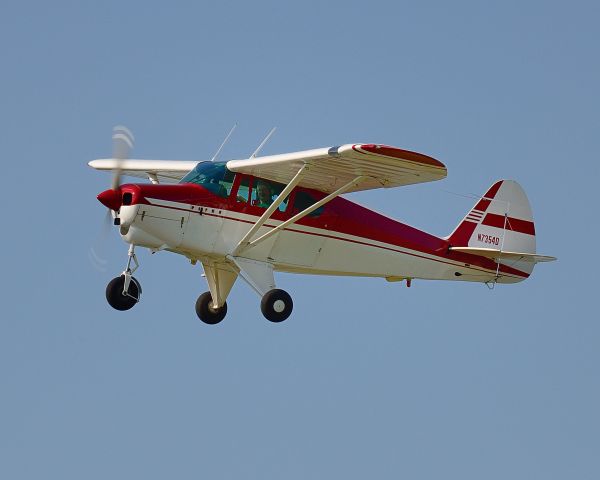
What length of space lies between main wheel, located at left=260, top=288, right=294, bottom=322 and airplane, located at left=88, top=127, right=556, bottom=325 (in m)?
0.02

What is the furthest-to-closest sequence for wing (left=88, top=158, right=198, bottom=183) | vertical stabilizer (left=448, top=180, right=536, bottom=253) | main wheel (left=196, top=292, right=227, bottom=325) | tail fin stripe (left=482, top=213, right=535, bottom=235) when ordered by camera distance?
tail fin stripe (left=482, top=213, right=535, bottom=235)
vertical stabilizer (left=448, top=180, right=536, bottom=253)
wing (left=88, top=158, right=198, bottom=183)
main wheel (left=196, top=292, right=227, bottom=325)

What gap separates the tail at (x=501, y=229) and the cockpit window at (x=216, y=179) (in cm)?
446

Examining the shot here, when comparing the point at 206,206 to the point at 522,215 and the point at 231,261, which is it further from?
the point at 522,215

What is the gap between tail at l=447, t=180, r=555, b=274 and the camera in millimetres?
22078

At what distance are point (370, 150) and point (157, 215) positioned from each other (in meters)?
3.43

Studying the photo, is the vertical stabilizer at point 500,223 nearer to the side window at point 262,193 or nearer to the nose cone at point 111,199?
the side window at point 262,193

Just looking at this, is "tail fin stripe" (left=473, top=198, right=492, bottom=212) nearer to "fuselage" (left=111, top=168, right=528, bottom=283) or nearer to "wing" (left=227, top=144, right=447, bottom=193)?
"fuselage" (left=111, top=168, right=528, bottom=283)

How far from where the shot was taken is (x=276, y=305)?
1939 cm

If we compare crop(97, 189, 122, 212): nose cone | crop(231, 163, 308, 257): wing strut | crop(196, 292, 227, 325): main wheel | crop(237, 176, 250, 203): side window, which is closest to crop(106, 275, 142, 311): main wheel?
crop(97, 189, 122, 212): nose cone

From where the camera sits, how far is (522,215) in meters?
22.8

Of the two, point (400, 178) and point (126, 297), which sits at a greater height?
point (400, 178)

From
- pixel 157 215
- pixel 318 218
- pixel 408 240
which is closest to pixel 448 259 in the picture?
pixel 408 240

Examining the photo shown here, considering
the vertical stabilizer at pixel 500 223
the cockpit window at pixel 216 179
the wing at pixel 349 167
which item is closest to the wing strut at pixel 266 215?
the wing at pixel 349 167

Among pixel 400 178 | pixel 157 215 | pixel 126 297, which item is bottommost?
pixel 126 297
